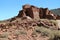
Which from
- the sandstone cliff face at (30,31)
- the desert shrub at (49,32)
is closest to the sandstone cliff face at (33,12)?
the sandstone cliff face at (30,31)

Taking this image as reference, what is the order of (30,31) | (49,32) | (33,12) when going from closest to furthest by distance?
(49,32) → (30,31) → (33,12)

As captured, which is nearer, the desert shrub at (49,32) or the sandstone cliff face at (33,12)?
the desert shrub at (49,32)

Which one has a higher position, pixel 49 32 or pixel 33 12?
pixel 49 32

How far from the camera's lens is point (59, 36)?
1739cm

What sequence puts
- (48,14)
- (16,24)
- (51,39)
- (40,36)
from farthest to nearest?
(48,14) < (16,24) < (40,36) < (51,39)

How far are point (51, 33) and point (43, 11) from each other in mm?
30046

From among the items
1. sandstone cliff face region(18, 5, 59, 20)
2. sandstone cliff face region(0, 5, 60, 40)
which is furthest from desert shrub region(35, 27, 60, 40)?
sandstone cliff face region(18, 5, 59, 20)

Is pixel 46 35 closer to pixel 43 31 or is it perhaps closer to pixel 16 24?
pixel 43 31

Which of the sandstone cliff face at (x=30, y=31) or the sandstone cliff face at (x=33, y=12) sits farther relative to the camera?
the sandstone cliff face at (x=33, y=12)

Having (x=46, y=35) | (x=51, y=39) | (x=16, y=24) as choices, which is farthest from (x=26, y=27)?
(x=51, y=39)

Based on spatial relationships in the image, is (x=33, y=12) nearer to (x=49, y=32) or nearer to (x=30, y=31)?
(x=30, y=31)

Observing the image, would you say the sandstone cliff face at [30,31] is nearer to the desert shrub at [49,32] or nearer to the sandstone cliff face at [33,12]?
the desert shrub at [49,32]

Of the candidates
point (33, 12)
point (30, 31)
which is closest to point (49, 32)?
point (30, 31)

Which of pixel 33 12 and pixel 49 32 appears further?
pixel 33 12
